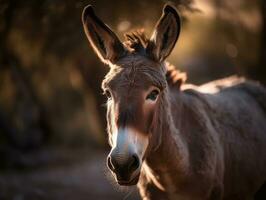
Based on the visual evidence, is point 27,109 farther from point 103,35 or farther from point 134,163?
point 134,163

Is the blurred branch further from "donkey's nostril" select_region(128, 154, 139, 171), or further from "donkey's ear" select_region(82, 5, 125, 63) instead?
"donkey's nostril" select_region(128, 154, 139, 171)

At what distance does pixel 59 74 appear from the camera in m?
17.2

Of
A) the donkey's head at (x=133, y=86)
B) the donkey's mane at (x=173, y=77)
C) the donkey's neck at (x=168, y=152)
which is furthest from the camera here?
the donkey's mane at (x=173, y=77)

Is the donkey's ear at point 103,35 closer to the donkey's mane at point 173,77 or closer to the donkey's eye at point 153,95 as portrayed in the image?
the donkey's eye at point 153,95

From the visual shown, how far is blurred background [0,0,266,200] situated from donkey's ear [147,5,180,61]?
96 centimetres

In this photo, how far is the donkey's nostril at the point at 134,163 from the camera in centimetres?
433

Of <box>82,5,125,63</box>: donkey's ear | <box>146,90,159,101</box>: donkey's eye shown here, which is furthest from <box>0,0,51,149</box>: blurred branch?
<box>146,90,159,101</box>: donkey's eye

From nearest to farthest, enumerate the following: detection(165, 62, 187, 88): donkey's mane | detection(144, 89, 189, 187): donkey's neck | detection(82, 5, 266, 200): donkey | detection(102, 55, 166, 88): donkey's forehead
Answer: detection(82, 5, 266, 200): donkey, detection(102, 55, 166, 88): donkey's forehead, detection(144, 89, 189, 187): donkey's neck, detection(165, 62, 187, 88): donkey's mane

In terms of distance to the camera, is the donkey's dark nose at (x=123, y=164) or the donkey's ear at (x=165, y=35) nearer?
the donkey's dark nose at (x=123, y=164)

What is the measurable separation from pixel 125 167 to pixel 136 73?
93 centimetres

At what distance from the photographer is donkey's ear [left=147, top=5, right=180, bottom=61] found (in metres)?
4.95

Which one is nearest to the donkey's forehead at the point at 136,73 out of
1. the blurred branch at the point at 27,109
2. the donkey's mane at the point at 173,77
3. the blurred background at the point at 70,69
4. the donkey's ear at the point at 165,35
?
the donkey's ear at the point at 165,35

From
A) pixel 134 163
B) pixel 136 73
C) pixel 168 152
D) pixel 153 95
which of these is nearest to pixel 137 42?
A: pixel 136 73

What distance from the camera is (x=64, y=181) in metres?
10.9
